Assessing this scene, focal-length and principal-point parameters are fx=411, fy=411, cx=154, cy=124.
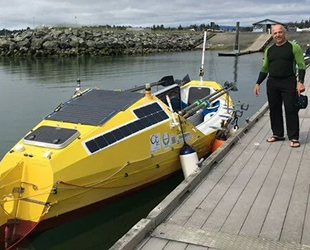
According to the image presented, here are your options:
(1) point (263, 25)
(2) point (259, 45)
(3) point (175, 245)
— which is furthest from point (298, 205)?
(1) point (263, 25)

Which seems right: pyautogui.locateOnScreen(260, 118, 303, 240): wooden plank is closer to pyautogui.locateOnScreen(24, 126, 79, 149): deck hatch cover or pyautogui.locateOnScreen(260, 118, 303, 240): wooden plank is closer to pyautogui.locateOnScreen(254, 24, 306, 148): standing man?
pyautogui.locateOnScreen(254, 24, 306, 148): standing man

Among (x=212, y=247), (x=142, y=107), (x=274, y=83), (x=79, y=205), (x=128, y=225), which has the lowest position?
(x=128, y=225)

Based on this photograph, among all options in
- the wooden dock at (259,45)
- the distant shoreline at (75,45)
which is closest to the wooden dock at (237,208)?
the distant shoreline at (75,45)

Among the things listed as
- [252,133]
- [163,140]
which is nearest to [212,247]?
[163,140]

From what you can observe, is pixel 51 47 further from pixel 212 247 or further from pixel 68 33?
pixel 212 247

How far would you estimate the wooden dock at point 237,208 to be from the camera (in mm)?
4281

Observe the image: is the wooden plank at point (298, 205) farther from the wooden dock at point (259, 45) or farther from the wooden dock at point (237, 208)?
the wooden dock at point (259, 45)

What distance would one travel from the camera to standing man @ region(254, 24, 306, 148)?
22.2ft

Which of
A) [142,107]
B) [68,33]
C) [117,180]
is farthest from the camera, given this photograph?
[68,33]

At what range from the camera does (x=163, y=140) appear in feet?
25.8

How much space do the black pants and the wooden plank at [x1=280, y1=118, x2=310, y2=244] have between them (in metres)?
0.46

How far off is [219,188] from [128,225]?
2.20 meters

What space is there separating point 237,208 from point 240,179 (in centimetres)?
105

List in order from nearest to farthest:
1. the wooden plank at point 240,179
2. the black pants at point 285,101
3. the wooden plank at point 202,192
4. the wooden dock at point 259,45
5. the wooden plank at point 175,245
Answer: the wooden plank at point 175,245
the wooden plank at point 240,179
the wooden plank at point 202,192
the black pants at point 285,101
the wooden dock at point 259,45
